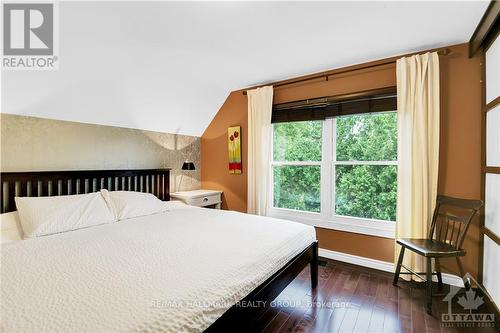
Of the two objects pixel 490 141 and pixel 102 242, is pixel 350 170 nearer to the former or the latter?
pixel 490 141

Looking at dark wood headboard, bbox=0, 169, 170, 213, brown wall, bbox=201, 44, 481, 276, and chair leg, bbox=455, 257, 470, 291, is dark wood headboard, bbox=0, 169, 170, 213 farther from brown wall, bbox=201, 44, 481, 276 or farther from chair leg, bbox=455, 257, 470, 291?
chair leg, bbox=455, 257, 470, 291

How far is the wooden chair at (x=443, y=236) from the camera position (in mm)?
1968

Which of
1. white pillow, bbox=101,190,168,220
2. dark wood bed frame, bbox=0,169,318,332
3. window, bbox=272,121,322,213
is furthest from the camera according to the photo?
window, bbox=272,121,322,213

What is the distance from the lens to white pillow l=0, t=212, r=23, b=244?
5.84 ft

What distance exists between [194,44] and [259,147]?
1.58m

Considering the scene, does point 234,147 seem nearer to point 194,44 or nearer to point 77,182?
point 194,44

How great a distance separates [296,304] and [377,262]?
124cm

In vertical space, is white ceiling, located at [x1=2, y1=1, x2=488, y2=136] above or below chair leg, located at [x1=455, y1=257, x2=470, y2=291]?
above

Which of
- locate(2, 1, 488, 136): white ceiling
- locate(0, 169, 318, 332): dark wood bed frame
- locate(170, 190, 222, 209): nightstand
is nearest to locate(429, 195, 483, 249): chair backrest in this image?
locate(0, 169, 318, 332): dark wood bed frame

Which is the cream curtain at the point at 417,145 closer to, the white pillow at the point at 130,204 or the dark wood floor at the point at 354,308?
the dark wood floor at the point at 354,308

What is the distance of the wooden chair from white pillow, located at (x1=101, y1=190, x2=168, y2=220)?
8.41ft

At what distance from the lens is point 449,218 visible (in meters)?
2.21

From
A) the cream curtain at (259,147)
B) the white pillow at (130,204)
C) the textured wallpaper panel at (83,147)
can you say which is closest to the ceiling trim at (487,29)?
the cream curtain at (259,147)

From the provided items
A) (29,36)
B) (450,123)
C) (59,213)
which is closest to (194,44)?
(29,36)
